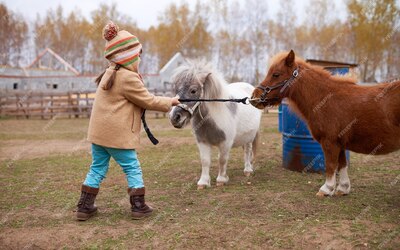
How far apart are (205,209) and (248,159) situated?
2131 mm

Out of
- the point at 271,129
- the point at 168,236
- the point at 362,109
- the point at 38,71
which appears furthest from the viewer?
the point at 38,71

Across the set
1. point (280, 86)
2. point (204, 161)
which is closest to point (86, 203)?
point (204, 161)

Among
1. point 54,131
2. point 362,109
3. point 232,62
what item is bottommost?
point 54,131

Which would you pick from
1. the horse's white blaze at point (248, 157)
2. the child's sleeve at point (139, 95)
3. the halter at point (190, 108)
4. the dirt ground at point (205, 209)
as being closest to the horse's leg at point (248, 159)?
the horse's white blaze at point (248, 157)

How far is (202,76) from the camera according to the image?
15.9 ft

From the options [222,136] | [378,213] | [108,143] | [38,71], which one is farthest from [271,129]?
[38,71]

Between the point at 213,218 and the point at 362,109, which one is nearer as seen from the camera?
the point at 213,218

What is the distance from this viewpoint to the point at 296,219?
146 inches

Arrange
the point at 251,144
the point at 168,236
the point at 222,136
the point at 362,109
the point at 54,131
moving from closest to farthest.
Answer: the point at 168,236 → the point at 362,109 → the point at 222,136 → the point at 251,144 → the point at 54,131

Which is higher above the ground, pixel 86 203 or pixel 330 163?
pixel 330 163

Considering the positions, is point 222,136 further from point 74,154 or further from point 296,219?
point 74,154

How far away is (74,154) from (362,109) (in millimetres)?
6566

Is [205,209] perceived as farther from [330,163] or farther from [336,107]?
[336,107]

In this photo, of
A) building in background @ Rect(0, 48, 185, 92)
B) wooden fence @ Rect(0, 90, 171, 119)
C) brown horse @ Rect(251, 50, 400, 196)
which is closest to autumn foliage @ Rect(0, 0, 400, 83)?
building in background @ Rect(0, 48, 185, 92)
